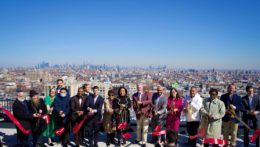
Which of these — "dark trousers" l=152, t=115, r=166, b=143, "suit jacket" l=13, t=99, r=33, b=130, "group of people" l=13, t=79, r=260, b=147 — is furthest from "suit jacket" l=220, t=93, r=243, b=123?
"suit jacket" l=13, t=99, r=33, b=130

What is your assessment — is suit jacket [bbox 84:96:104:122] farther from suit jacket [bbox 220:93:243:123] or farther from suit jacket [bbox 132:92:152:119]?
suit jacket [bbox 220:93:243:123]

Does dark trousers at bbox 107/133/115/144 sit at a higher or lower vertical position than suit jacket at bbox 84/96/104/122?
lower

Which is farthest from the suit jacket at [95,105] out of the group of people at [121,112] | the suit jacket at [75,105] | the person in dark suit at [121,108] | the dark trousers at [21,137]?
the dark trousers at [21,137]

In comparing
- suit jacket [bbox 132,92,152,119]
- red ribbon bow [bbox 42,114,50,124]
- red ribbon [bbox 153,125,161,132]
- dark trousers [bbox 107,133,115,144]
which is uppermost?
suit jacket [bbox 132,92,152,119]

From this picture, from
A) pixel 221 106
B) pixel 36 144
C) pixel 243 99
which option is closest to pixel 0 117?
pixel 36 144

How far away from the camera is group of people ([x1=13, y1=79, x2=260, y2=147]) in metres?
5.49

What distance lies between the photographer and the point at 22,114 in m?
5.54

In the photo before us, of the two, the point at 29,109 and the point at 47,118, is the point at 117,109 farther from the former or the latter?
the point at 29,109

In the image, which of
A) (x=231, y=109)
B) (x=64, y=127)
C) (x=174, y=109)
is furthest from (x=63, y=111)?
(x=231, y=109)

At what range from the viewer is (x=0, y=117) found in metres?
7.52

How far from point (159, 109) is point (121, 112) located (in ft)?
3.14

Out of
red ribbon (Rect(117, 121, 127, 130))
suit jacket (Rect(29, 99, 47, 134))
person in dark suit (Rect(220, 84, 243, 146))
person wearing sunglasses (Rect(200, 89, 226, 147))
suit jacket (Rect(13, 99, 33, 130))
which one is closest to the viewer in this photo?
person wearing sunglasses (Rect(200, 89, 226, 147))

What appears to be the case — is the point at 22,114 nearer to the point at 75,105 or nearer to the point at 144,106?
the point at 75,105

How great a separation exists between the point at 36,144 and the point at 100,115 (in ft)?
5.63
